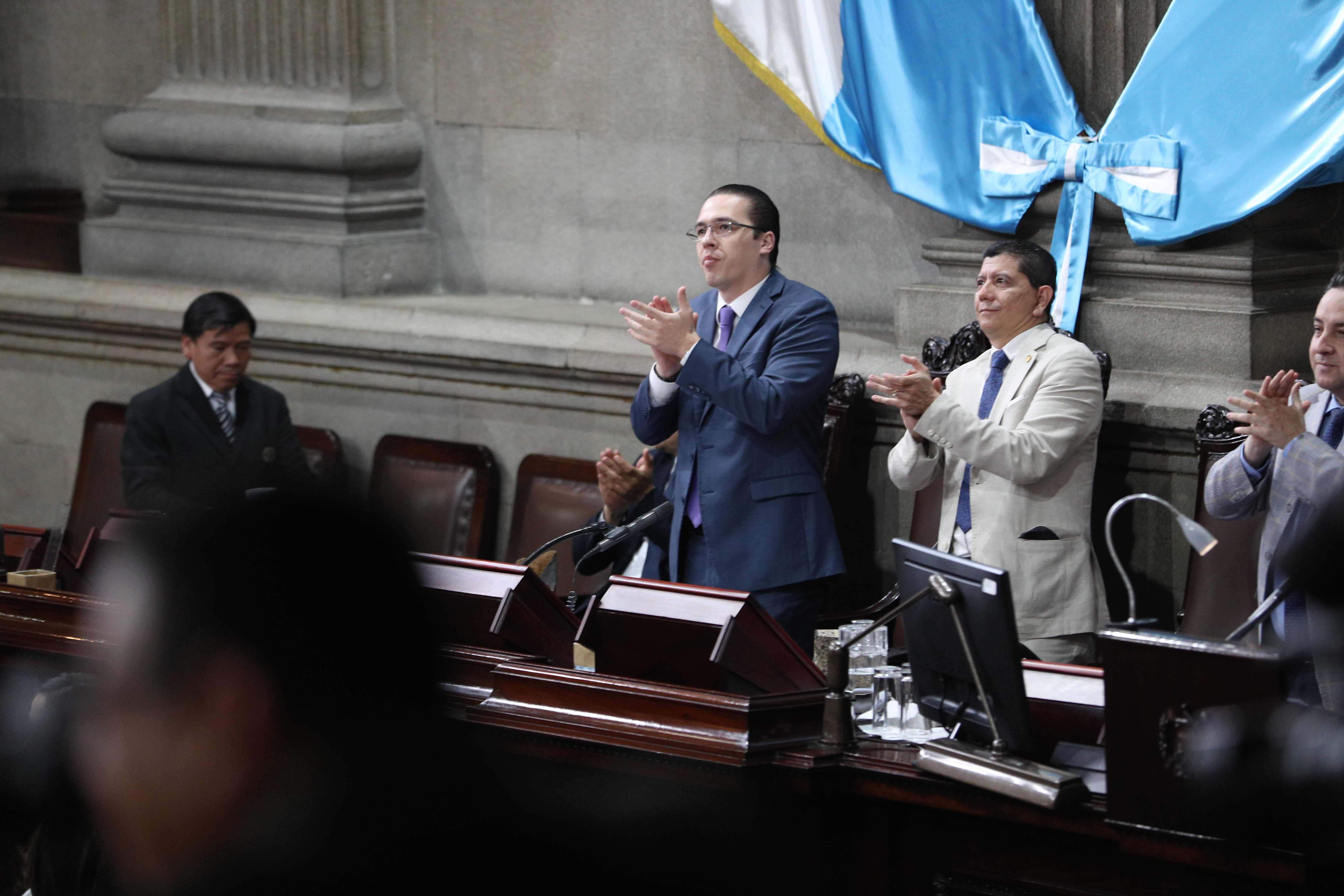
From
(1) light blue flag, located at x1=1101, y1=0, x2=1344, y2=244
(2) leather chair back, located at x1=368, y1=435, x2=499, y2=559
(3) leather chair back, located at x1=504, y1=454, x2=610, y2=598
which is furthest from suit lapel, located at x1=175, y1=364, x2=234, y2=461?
(1) light blue flag, located at x1=1101, y1=0, x2=1344, y2=244

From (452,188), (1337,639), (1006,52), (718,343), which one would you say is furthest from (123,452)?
(1337,639)

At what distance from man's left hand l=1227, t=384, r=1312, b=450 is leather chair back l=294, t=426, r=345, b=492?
3216mm

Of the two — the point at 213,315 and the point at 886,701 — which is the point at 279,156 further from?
the point at 886,701

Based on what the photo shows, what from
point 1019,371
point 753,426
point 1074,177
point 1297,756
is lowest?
point 1297,756

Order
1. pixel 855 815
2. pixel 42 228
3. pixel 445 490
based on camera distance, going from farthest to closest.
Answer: pixel 42 228 → pixel 445 490 → pixel 855 815

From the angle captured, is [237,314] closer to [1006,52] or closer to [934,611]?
[1006,52]

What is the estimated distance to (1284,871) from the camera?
213cm

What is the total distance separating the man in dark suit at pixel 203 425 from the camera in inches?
186

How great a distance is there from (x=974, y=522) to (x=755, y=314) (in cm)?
66

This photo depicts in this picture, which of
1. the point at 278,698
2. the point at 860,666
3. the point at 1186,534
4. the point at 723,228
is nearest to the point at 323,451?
the point at 723,228

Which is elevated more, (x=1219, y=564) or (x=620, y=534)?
(x=620, y=534)

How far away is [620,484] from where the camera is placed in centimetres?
377

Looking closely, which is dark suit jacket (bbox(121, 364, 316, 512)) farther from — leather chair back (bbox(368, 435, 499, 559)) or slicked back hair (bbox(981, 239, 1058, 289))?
slicked back hair (bbox(981, 239, 1058, 289))

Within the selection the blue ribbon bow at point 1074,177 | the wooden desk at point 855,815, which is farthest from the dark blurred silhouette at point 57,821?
the blue ribbon bow at point 1074,177
